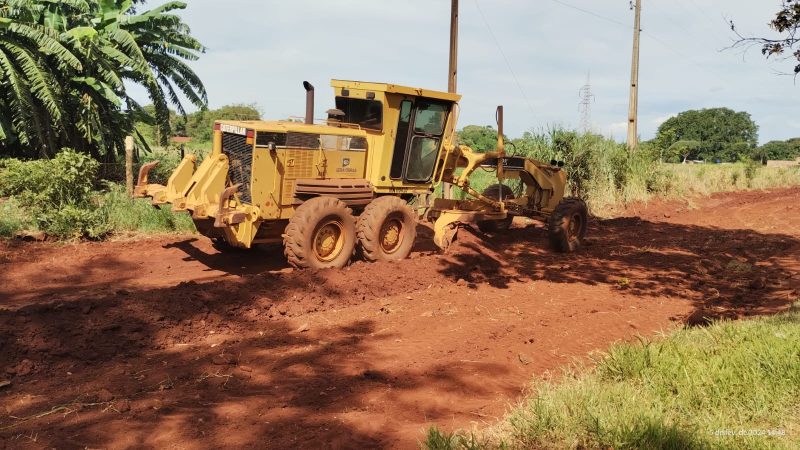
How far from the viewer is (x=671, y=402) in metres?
4.00

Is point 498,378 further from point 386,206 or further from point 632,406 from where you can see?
point 386,206

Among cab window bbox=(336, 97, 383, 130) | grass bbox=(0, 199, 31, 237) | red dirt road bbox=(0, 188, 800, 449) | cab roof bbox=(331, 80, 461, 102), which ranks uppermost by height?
cab roof bbox=(331, 80, 461, 102)

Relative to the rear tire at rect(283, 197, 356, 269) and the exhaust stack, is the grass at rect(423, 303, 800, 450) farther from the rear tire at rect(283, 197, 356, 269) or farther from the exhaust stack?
the exhaust stack

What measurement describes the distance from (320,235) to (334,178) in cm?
98

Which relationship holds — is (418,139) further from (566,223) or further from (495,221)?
(495,221)

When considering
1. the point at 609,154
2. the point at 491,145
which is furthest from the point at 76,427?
the point at 491,145

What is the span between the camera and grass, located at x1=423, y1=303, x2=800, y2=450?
3.44 metres

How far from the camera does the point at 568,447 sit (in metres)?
3.41

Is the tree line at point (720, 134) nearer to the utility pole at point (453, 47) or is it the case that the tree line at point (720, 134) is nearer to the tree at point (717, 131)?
the tree at point (717, 131)

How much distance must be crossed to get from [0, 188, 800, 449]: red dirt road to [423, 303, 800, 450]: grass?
559 mm

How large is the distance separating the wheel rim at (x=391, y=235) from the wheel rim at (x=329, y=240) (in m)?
0.71

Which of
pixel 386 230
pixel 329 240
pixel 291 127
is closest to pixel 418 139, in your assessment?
pixel 386 230

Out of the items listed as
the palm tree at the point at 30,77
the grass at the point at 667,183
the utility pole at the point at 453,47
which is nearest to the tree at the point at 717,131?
the grass at the point at 667,183

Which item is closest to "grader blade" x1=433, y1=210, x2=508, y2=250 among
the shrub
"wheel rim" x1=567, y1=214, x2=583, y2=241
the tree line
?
"wheel rim" x1=567, y1=214, x2=583, y2=241
